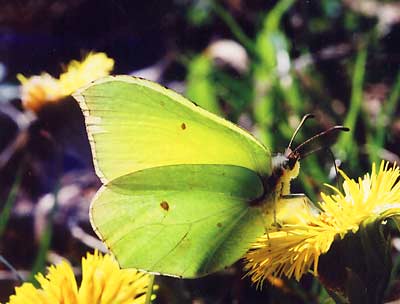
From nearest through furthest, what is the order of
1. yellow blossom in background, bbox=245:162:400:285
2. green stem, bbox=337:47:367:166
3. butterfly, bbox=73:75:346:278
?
1. yellow blossom in background, bbox=245:162:400:285
2. butterfly, bbox=73:75:346:278
3. green stem, bbox=337:47:367:166

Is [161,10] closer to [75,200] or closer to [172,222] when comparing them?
[75,200]

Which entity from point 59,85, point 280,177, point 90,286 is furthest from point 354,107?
point 90,286

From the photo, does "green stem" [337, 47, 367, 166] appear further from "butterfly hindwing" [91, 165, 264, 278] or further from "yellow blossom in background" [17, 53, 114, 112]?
"butterfly hindwing" [91, 165, 264, 278]

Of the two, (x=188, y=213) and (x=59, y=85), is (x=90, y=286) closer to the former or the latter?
(x=188, y=213)

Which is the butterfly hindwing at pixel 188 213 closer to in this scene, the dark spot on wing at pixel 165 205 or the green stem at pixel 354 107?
the dark spot on wing at pixel 165 205

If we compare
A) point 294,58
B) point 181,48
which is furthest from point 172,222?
point 181,48

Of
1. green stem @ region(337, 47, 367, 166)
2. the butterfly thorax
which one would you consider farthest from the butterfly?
green stem @ region(337, 47, 367, 166)

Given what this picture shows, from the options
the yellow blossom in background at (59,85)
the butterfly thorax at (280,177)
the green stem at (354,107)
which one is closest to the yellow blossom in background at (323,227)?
the butterfly thorax at (280,177)
